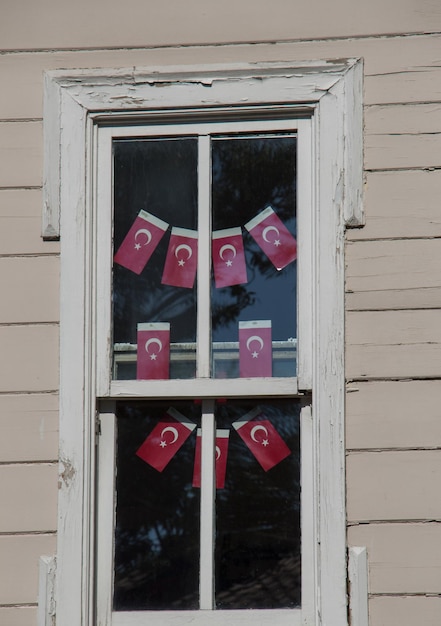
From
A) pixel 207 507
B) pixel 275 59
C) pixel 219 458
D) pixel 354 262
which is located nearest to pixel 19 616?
pixel 207 507

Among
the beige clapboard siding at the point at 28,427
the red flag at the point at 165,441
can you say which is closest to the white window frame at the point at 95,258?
the beige clapboard siding at the point at 28,427

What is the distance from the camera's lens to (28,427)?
12.0ft

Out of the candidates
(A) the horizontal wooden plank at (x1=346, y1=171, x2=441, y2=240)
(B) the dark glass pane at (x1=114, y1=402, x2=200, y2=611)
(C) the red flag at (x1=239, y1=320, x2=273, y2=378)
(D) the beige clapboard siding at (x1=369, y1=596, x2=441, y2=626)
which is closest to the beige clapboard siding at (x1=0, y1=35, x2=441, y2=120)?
(A) the horizontal wooden plank at (x1=346, y1=171, x2=441, y2=240)

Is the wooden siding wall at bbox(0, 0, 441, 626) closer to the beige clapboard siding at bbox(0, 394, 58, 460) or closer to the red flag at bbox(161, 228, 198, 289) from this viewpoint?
the beige clapboard siding at bbox(0, 394, 58, 460)

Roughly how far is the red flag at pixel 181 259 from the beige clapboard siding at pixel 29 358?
416 millimetres

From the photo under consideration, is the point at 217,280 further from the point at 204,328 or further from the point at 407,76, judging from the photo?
the point at 407,76

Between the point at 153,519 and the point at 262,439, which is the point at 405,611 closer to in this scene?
the point at 262,439

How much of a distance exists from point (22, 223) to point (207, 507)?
1.11 meters

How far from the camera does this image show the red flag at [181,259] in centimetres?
376

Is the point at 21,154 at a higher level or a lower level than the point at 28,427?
higher

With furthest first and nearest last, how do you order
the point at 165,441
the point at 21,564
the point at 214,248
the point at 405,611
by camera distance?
the point at 214,248
the point at 165,441
the point at 21,564
the point at 405,611

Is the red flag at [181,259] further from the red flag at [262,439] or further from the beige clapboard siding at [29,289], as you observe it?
the red flag at [262,439]

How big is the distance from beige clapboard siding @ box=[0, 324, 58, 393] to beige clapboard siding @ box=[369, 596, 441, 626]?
1223 millimetres

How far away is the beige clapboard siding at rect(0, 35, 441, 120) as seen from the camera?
12.3 feet
